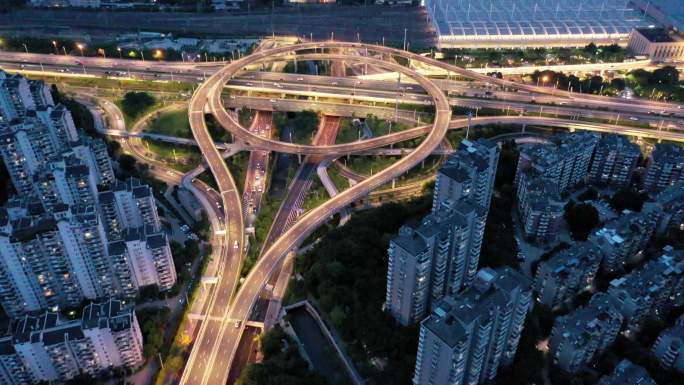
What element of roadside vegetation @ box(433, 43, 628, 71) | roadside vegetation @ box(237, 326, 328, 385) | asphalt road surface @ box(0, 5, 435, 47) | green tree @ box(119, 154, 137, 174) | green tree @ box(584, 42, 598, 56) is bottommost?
roadside vegetation @ box(237, 326, 328, 385)

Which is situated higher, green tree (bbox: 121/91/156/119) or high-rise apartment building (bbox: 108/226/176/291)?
green tree (bbox: 121/91/156/119)

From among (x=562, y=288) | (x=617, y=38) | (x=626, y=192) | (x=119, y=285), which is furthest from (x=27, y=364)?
(x=617, y=38)

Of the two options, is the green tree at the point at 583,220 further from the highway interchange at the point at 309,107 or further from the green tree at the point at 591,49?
the green tree at the point at 591,49

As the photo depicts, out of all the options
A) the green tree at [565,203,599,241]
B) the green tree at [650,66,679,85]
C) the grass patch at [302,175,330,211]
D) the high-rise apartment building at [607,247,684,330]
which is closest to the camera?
the high-rise apartment building at [607,247,684,330]

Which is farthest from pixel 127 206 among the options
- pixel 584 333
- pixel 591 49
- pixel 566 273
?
pixel 591 49

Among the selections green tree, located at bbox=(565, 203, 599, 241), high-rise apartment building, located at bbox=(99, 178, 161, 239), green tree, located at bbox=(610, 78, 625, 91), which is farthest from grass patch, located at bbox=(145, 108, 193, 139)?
green tree, located at bbox=(610, 78, 625, 91)

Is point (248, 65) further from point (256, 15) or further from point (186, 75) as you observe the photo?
point (256, 15)

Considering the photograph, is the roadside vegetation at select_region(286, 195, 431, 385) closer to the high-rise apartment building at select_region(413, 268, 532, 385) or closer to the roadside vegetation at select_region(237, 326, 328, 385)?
the roadside vegetation at select_region(237, 326, 328, 385)

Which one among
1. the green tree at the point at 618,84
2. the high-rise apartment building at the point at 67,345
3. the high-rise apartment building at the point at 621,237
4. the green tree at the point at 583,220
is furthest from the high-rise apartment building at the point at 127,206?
the green tree at the point at 618,84
